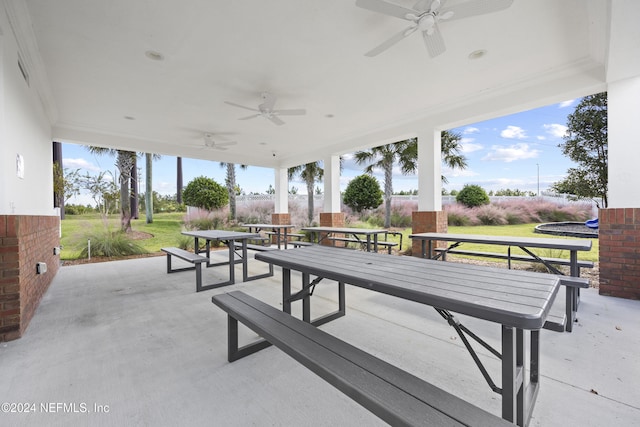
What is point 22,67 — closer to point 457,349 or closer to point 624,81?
point 457,349

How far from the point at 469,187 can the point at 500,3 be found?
5962mm

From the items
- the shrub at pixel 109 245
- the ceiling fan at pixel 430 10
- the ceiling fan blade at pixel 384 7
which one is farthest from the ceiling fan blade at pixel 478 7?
the shrub at pixel 109 245

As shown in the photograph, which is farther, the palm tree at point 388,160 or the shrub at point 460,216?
the palm tree at point 388,160

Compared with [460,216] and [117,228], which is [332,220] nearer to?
[460,216]

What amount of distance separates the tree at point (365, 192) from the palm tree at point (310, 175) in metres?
1.87

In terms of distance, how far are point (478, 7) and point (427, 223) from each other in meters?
3.55

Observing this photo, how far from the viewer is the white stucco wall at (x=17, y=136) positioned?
7.76 feet

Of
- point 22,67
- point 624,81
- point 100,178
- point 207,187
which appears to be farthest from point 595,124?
point 100,178

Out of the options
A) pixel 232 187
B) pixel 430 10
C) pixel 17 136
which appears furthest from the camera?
pixel 232 187

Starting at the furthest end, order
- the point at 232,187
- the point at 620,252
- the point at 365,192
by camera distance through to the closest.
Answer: the point at 232,187, the point at 365,192, the point at 620,252

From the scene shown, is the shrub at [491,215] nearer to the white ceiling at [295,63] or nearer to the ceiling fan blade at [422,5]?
the white ceiling at [295,63]

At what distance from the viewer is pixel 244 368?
1.85 m

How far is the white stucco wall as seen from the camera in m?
2.37

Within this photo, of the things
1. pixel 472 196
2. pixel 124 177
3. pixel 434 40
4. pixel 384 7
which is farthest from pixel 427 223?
pixel 124 177
